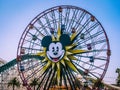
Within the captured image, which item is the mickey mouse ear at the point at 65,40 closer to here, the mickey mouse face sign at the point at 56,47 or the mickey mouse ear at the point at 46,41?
the mickey mouse face sign at the point at 56,47

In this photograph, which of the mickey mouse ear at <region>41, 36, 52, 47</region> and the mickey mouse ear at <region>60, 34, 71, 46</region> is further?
the mickey mouse ear at <region>41, 36, 52, 47</region>

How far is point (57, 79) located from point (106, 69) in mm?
5134

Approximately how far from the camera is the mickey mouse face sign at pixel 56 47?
2938 cm

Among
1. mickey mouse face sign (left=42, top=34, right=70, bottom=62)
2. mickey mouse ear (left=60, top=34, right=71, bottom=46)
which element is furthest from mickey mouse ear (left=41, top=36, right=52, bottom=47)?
mickey mouse ear (left=60, top=34, right=71, bottom=46)

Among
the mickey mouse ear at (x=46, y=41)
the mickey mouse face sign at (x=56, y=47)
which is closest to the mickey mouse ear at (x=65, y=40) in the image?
the mickey mouse face sign at (x=56, y=47)

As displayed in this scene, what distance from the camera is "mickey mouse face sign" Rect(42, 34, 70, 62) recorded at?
96.4ft

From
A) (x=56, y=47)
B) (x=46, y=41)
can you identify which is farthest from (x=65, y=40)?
(x=46, y=41)

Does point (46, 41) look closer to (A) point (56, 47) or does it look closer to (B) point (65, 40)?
(A) point (56, 47)

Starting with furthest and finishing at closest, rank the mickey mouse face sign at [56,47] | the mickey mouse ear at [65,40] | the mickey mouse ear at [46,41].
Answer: the mickey mouse ear at [46,41]
the mickey mouse face sign at [56,47]
the mickey mouse ear at [65,40]

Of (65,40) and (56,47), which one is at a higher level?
(65,40)

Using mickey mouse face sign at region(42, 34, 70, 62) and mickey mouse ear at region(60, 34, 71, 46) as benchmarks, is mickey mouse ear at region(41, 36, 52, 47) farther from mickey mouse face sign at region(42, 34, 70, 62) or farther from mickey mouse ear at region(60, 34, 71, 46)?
mickey mouse ear at region(60, 34, 71, 46)

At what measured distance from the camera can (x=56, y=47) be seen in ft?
97.9

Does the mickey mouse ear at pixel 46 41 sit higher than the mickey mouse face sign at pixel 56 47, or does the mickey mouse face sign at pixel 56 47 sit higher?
the mickey mouse ear at pixel 46 41

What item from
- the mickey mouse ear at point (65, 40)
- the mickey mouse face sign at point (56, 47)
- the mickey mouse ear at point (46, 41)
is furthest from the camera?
the mickey mouse ear at point (46, 41)
